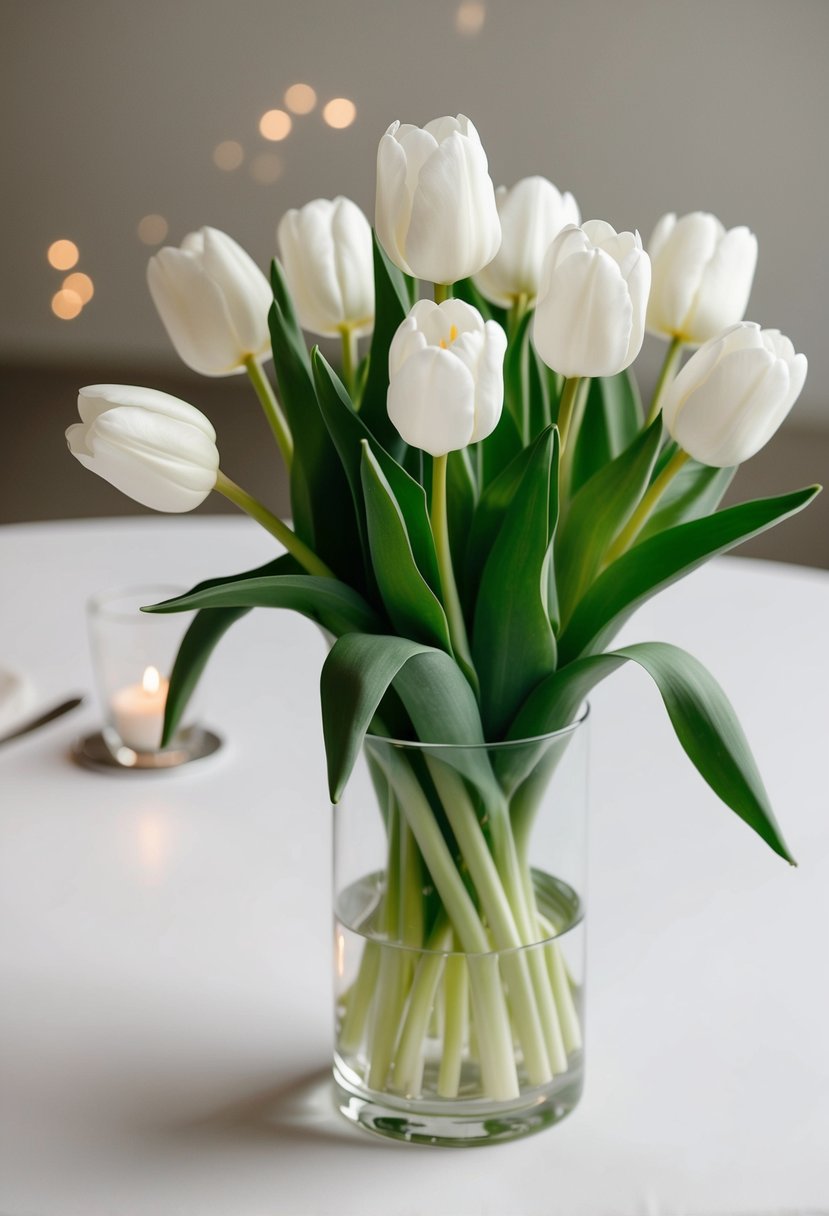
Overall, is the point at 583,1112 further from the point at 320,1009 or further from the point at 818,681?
the point at 818,681

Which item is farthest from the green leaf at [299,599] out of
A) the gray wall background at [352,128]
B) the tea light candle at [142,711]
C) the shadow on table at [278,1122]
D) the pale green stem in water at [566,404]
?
the gray wall background at [352,128]

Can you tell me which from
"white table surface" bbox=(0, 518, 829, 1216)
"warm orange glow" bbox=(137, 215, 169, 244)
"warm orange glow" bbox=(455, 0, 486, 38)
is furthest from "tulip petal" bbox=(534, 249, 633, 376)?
"warm orange glow" bbox=(137, 215, 169, 244)

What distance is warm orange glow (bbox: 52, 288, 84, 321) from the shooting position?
3654 mm

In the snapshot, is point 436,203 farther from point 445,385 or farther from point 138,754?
point 138,754

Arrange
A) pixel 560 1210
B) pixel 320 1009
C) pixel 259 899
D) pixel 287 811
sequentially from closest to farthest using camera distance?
pixel 560 1210
pixel 320 1009
pixel 259 899
pixel 287 811

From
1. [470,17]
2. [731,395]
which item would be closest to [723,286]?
[731,395]

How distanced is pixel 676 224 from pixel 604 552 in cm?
15

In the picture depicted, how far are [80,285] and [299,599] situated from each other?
3304 mm

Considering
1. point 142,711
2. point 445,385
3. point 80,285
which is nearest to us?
point 445,385

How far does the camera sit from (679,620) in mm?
1257

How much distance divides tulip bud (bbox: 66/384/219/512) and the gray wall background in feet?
9.02

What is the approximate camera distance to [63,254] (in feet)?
12.0

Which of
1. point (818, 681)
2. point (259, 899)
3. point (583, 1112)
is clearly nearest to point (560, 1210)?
point (583, 1112)

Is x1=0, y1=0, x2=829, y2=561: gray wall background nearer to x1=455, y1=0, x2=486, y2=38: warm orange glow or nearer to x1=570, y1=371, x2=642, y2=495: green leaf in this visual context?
x1=455, y1=0, x2=486, y2=38: warm orange glow
